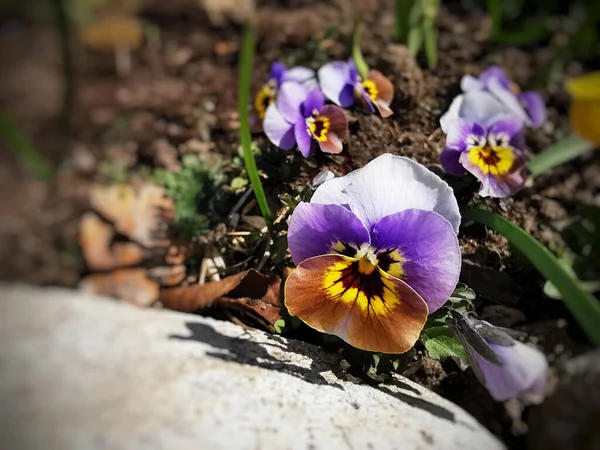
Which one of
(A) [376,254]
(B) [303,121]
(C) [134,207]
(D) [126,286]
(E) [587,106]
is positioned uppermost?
(E) [587,106]

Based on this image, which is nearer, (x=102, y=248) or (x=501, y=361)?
(x=501, y=361)

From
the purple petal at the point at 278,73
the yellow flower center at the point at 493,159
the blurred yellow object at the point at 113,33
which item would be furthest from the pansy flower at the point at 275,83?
the blurred yellow object at the point at 113,33

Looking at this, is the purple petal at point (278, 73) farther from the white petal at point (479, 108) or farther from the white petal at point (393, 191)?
the white petal at point (393, 191)

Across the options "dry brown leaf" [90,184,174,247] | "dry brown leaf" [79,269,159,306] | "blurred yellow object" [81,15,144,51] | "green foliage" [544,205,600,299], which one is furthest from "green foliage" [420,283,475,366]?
"blurred yellow object" [81,15,144,51]

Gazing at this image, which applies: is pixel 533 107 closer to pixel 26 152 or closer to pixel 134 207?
pixel 134 207

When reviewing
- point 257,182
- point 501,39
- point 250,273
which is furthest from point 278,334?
point 501,39

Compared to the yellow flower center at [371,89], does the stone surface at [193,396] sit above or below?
below

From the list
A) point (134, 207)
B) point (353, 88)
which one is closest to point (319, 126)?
point (353, 88)
